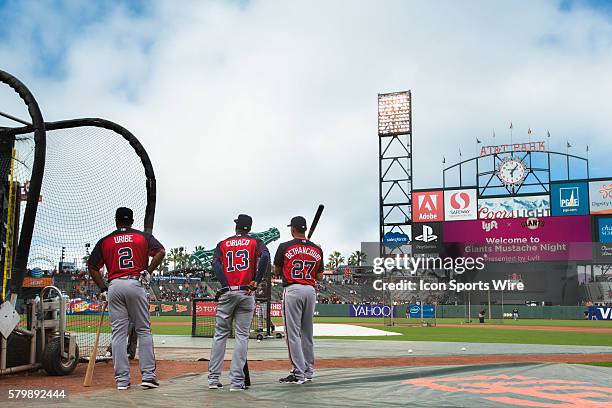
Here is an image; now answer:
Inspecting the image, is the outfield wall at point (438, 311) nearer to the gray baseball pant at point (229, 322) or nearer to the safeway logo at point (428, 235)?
the safeway logo at point (428, 235)

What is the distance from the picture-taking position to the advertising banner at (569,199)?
52719 mm

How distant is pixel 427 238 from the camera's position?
190ft

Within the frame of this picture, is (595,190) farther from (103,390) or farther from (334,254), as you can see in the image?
(334,254)

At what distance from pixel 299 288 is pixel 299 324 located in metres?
0.45

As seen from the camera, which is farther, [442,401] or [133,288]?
[133,288]

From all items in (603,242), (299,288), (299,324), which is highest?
(603,242)

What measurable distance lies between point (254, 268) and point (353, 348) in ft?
25.6

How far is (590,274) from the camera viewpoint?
58.4m

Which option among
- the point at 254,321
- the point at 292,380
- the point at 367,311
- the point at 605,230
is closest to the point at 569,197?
the point at 605,230

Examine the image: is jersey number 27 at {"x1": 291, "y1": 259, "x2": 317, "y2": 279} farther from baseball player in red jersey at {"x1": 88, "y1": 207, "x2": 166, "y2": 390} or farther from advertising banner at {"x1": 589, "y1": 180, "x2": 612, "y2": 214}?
advertising banner at {"x1": 589, "y1": 180, "x2": 612, "y2": 214}

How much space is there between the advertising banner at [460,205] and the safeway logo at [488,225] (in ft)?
3.61

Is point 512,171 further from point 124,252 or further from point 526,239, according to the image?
point 124,252

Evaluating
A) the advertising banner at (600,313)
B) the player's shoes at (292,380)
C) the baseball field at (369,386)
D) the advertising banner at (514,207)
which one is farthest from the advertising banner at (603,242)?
the player's shoes at (292,380)

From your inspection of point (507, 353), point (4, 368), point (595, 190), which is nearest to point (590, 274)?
point (595, 190)
